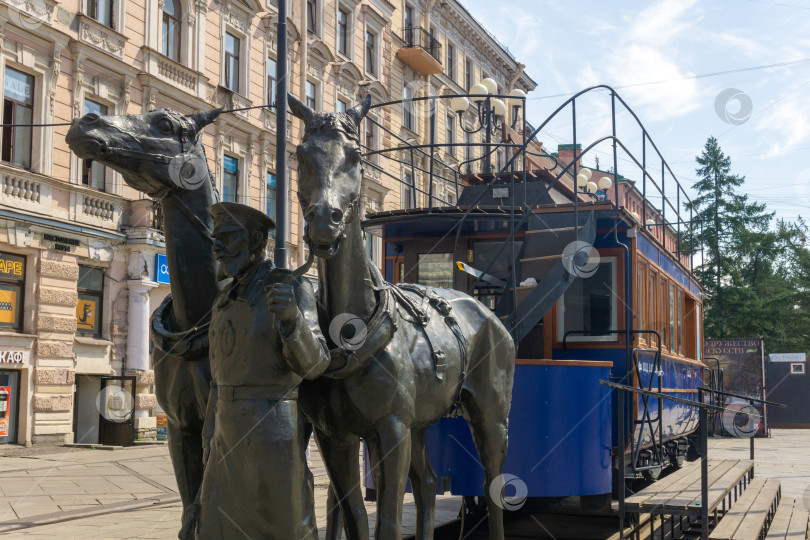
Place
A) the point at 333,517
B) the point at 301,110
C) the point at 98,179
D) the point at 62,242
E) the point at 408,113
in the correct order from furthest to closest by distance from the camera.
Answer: the point at 408,113 → the point at 98,179 → the point at 62,242 → the point at 333,517 → the point at 301,110

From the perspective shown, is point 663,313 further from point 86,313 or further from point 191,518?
point 86,313

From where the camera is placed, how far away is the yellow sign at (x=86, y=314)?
18547 millimetres

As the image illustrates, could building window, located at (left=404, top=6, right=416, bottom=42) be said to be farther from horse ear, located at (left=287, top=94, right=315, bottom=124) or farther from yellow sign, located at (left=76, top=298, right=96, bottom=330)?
horse ear, located at (left=287, top=94, right=315, bottom=124)

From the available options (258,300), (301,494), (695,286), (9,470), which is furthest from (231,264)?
(9,470)

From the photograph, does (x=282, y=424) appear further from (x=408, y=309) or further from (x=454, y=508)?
(x=454, y=508)

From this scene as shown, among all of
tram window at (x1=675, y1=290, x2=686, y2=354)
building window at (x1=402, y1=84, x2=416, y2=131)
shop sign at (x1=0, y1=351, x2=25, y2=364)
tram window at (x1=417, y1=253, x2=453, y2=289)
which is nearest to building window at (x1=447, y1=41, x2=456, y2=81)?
building window at (x1=402, y1=84, x2=416, y2=131)

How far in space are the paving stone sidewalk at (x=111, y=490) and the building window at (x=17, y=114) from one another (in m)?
5.87

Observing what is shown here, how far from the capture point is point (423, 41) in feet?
110

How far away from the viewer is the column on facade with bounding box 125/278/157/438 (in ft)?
64.1

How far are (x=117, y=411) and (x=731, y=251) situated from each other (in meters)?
27.0

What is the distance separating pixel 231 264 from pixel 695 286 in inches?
410

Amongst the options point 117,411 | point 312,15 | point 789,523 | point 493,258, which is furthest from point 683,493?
point 312,15

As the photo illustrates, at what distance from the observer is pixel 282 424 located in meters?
3.65

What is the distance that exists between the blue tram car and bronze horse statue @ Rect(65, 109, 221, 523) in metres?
2.42
